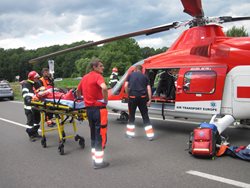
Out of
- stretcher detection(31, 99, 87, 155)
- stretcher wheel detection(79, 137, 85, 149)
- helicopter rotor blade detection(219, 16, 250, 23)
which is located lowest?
stretcher wheel detection(79, 137, 85, 149)

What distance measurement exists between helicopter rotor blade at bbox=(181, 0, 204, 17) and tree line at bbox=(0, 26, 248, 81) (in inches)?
3196

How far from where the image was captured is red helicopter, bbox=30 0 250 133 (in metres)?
6.79

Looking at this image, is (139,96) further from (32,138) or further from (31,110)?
(32,138)

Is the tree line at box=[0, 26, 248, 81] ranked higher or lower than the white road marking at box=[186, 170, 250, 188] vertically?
higher

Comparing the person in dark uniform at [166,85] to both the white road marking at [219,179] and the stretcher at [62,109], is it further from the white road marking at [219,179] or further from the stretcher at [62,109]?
the white road marking at [219,179]

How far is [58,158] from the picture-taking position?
634 centimetres

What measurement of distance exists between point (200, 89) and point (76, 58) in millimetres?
127802

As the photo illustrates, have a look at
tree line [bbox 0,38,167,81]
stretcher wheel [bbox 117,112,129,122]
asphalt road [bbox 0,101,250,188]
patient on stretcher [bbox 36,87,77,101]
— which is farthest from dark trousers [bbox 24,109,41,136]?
tree line [bbox 0,38,167,81]

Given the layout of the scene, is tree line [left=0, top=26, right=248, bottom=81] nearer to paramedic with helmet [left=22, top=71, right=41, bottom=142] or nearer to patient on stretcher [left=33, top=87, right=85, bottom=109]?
paramedic with helmet [left=22, top=71, right=41, bottom=142]

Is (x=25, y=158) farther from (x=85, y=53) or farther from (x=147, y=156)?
(x=85, y=53)

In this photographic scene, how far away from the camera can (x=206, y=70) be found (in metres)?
7.24

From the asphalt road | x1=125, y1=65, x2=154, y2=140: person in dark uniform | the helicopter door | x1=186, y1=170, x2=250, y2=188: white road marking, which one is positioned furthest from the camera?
x1=125, y1=65, x2=154, y2=140: person in dark uniform

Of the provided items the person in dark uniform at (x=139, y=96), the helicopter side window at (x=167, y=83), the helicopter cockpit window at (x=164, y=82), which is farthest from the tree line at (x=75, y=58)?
the person in dark uniform at (x=139, y=96)

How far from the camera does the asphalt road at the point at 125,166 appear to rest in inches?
187
